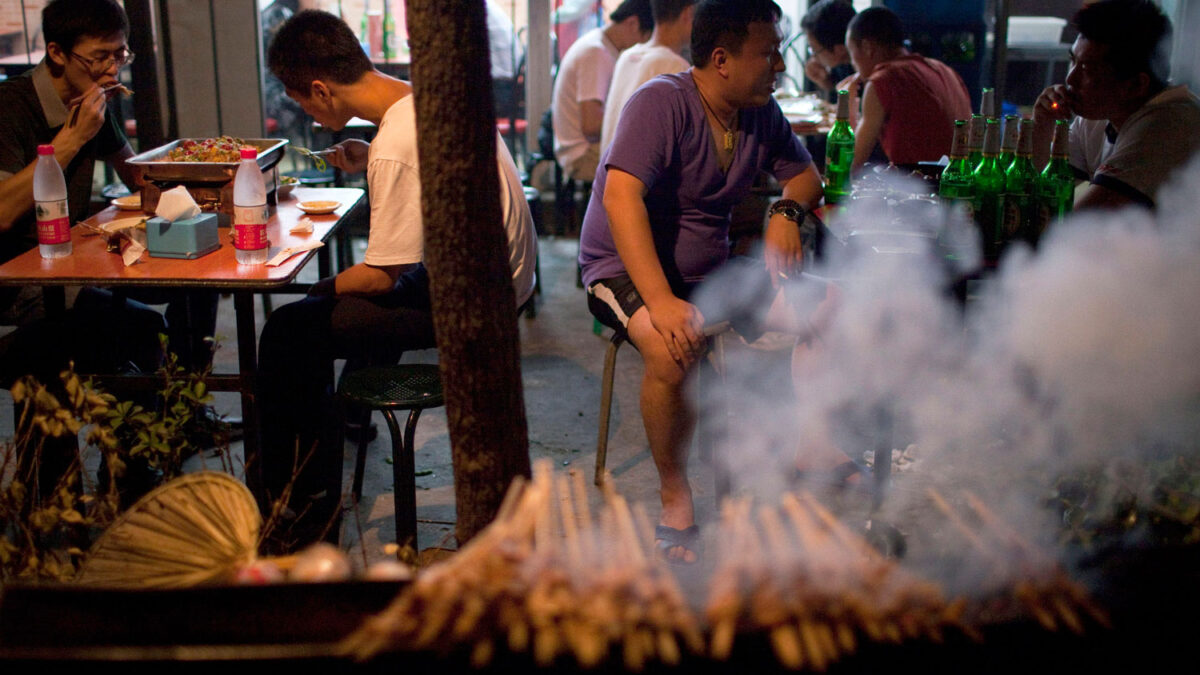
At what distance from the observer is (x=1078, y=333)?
2766mm

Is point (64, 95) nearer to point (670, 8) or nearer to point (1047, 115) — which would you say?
point (670, 8)

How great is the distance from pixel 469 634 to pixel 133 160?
A: 3.02m

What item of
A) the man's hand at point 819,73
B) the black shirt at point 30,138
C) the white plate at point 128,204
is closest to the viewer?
the black shirt at point 30,138

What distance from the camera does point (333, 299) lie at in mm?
3531

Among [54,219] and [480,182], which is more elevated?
[480,182]

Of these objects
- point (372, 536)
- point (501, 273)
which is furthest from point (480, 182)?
point (372, 536)

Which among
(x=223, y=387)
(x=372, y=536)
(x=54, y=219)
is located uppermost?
(x=54, y=219)

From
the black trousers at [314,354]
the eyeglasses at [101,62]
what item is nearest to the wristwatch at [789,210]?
the black trousers at [314,354]

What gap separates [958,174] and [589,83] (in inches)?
130

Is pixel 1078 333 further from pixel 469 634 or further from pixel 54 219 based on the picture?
pixel 54 219

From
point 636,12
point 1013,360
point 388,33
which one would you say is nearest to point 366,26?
point 388,33

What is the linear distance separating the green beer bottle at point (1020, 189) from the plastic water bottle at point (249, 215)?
2.34 meters

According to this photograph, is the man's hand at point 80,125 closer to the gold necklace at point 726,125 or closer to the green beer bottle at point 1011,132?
the gold necklace at point 726,125

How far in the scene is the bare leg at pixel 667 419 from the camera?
11.5 feet
